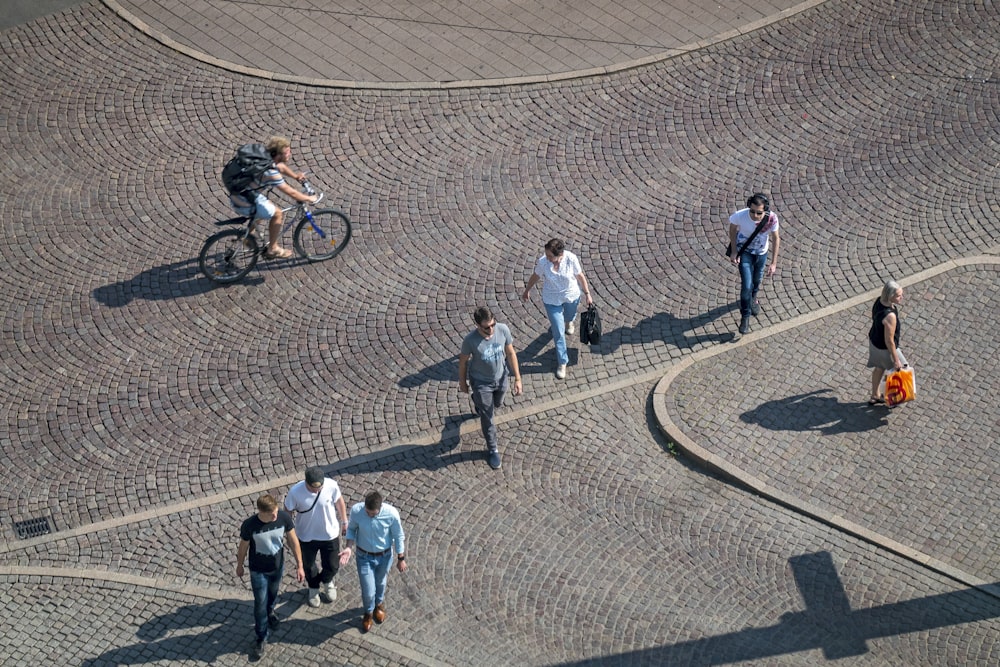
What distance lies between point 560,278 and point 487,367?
1526 mm

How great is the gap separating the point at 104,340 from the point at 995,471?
902 centimetres

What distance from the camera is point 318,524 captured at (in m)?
10.5

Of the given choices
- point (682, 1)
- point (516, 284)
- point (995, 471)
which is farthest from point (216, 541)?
point (682, 1)

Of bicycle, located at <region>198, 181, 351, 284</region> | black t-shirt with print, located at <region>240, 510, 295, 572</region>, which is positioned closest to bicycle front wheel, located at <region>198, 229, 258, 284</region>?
bicycle, located at <region>198, 181, 351, 284</region>

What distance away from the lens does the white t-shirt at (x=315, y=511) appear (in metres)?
10.4

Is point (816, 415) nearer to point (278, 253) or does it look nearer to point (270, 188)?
point (278, 253)

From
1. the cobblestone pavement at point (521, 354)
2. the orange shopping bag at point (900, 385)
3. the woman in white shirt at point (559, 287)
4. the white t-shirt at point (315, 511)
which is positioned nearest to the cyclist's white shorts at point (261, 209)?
the cobblestone pavement at point (521, 354)

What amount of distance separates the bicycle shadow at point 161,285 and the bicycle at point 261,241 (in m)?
0.17

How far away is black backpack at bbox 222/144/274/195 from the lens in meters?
13.6

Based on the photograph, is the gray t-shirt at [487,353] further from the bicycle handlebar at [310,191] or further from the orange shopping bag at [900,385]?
the orange shopping bag at [900,385]

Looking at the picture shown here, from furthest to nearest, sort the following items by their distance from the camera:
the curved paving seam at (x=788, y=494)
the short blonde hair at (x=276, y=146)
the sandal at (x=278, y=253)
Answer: the sandal at (x=278, y=253)
the short blonde hair at (x=276, y=146)
the curved paving seam at (x=788, y=494)

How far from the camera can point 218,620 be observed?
10906mm

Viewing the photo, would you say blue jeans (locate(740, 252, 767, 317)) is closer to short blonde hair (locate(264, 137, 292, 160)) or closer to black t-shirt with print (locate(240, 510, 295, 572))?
short blonde hair (locate(264, 137, 292, 160))

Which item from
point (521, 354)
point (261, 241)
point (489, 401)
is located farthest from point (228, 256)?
point (489, 401)
